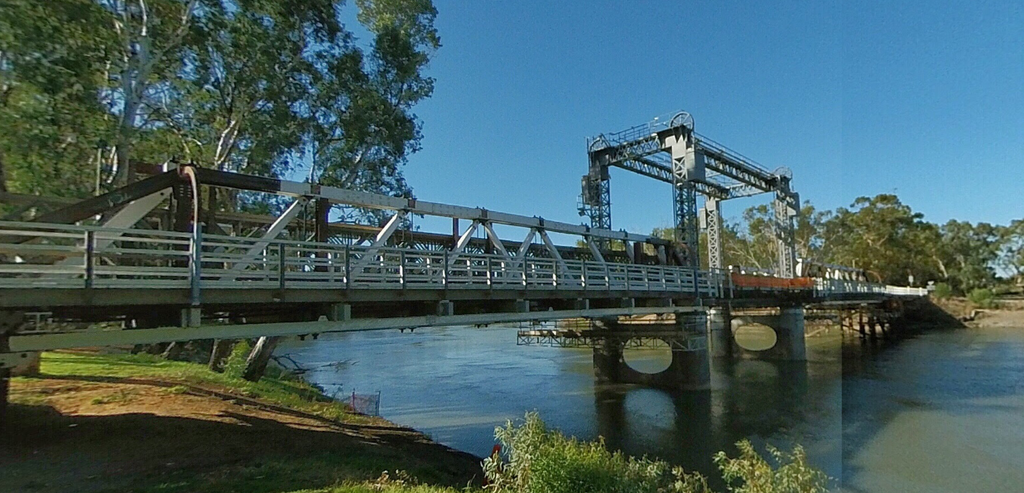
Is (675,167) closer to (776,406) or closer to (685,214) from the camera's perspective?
(685,214)

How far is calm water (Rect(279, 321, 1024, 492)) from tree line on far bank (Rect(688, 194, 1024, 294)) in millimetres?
28549

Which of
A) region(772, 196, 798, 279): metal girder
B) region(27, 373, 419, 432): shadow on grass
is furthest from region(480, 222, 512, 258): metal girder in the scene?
region(772, 196, 798, 279): metal girder

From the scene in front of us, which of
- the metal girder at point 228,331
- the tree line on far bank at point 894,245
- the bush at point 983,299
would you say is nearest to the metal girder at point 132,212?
the metal girder at point 228,331

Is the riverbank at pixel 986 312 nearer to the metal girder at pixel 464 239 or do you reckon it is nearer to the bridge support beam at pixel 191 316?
the metal girder at pixel 464 239

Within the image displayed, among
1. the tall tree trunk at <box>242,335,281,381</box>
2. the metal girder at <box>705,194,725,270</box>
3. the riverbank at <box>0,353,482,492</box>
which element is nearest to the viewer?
the riverbank at <box>0,353,482,492</box>

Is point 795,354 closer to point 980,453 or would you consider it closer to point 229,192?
point 980,453

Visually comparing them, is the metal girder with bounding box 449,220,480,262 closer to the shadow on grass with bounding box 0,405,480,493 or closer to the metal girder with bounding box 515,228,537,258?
Result: the metal girder with bounding box 515,228,537,258

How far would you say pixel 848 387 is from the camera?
81.0 ft

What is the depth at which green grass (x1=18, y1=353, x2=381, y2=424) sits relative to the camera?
1467 centimetres

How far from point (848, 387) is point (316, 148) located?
25.6 m

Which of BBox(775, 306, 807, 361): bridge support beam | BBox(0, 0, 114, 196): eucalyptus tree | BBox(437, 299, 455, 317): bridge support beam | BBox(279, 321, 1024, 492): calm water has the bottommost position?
BBox(279, 321, 1024, 492): calm water

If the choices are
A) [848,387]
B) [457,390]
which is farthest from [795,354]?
[457,390]

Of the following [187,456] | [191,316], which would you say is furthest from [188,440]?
[191,316]

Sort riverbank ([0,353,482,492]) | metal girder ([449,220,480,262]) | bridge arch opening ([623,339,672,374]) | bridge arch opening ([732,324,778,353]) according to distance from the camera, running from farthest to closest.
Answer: bridge arch opening ([732,324,778,353]) < bridge arch opening ([623,339,672,374]) < metal girder ([449,220,480,262]) < riverbank ([0,353,482,492])
